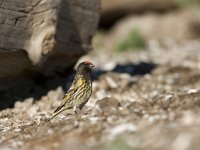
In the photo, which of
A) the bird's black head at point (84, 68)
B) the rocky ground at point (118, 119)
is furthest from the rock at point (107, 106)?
the bird's black head at point (84, 68)

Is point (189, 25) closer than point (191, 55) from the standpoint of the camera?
No

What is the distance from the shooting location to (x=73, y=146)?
6.87 m

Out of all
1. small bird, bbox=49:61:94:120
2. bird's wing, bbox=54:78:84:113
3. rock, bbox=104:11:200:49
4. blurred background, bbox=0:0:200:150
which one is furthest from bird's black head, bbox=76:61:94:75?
rock, bbox=104:11:200:49

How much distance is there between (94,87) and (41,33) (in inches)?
93.0

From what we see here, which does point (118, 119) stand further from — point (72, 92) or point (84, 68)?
point (84, 68)

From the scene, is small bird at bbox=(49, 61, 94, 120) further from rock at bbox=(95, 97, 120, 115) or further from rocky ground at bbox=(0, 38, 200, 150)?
rock at bbox=(95, 97, 120, 115)

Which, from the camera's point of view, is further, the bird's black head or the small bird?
the bird's black head

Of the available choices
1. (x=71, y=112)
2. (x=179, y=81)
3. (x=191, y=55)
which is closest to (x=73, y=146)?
(x=71, y=112)

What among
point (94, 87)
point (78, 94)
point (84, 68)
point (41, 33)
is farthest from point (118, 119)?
point (94, 87)

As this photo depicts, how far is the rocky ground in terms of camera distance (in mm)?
6780

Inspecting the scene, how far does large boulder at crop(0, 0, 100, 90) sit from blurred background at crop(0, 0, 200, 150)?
1cm

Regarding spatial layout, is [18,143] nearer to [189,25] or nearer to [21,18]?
[21,18]

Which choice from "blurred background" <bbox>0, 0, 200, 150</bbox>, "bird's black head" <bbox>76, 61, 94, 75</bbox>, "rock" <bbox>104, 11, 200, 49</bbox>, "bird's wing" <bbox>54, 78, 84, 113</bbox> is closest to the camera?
"blurred background" <bbox>0, 0, 200, 150</bbox>

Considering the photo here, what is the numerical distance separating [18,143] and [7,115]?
9.59 feet
